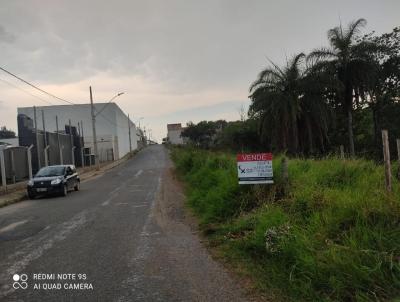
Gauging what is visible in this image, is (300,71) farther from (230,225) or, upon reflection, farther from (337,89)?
(230,225)

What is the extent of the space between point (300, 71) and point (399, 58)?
432 inches

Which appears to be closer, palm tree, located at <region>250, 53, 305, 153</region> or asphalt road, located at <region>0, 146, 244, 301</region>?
asphalt road, located at <region>0, 146, 244, 301</region>

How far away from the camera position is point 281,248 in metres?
6.30

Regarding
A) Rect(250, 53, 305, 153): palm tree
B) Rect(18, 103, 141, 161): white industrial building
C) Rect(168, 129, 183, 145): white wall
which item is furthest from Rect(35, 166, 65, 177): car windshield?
Rect(168, 129, 183, 145): white wall

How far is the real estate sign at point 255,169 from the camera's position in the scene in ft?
33.8

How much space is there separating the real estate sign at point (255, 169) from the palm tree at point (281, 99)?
24.3 meters

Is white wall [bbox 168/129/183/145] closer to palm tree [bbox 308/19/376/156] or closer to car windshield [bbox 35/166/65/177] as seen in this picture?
palm tree [bbox 308/19/376/156]

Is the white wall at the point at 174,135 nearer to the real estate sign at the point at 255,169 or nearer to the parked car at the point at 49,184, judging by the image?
the parked car at the point at 49,184

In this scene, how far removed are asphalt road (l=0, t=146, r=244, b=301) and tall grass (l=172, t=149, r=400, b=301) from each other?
0.66m

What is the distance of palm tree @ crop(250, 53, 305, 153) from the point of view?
113ft

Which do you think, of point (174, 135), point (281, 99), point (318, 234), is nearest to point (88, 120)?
point (281, 99)

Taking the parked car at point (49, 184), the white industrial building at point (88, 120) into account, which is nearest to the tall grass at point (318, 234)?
the parked car at point (49, 184)

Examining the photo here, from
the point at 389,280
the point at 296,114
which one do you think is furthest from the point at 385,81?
the point at 389,280

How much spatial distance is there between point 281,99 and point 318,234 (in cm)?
2909
